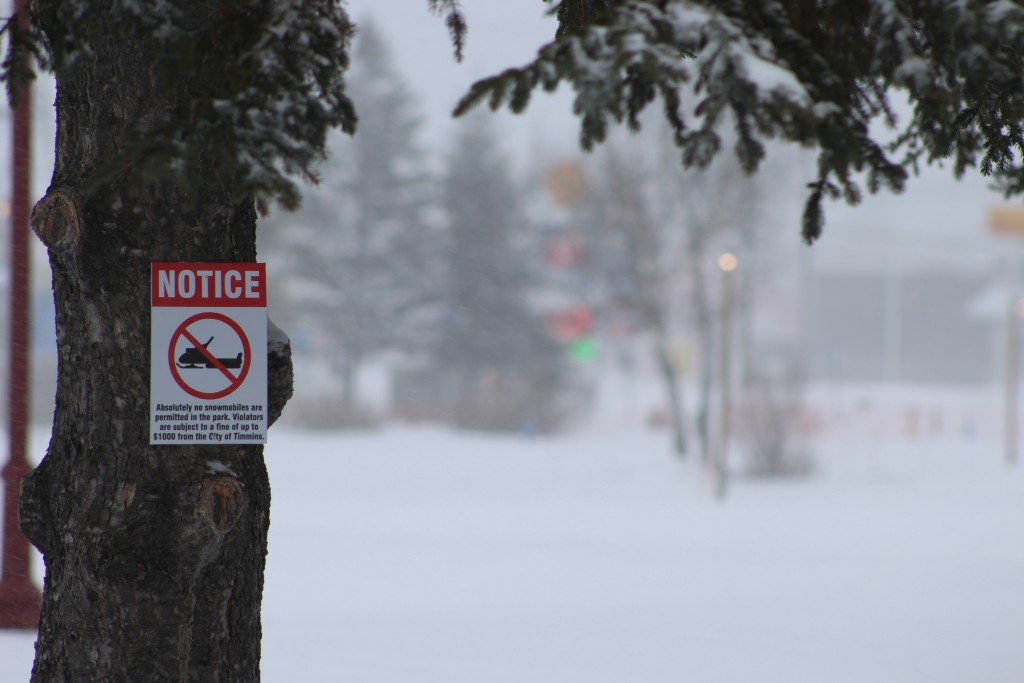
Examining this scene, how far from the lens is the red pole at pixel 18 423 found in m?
6.11

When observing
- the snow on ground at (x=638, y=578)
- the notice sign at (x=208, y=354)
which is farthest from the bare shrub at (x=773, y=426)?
the notice sign at (x=208, y=354)

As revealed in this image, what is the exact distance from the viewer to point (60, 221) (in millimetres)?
3150

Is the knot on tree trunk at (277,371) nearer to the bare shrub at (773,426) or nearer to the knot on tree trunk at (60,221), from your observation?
the knot on tree trunk at (60,221)

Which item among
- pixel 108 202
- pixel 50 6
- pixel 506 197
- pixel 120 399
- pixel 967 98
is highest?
pixel 506 197

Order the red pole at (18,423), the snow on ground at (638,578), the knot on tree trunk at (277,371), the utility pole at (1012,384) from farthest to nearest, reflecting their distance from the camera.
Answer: the utility pole at (1012,384)
the red pole at (18,423)
the snow on ground at (638,578)
the knot on tree trunk at (277,371)

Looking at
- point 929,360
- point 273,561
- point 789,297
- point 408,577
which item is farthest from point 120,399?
point 789,297

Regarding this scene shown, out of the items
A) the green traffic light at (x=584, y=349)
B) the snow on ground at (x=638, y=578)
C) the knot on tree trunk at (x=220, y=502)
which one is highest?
the knot on tree trunk at (x=220, y=502)

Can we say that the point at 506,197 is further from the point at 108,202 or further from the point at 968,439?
the point at 108,202

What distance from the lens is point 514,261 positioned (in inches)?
1232

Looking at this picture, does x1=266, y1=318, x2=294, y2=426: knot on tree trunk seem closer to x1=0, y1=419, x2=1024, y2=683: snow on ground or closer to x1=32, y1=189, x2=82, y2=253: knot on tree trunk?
x1=32, y1=189, x2=82, y2=253: knot on tree trunk

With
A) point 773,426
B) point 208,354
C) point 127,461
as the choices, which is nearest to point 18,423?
point 127,461

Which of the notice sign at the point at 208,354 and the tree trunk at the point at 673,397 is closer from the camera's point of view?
the notice sign at the point at 208,354

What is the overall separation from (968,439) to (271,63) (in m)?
25.4

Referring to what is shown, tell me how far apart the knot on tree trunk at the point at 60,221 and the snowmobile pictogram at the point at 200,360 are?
17.7 inches
